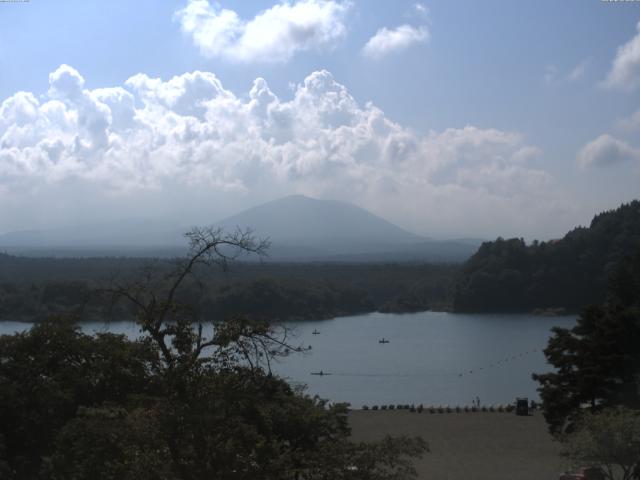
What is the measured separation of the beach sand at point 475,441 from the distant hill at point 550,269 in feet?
90.1

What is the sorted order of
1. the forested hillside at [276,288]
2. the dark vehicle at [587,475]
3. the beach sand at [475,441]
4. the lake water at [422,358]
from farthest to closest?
the forested hillside at [276,288]
the lake water at [422,358]
the beach sand at [475,441]
the dark vehicle at [587,475]

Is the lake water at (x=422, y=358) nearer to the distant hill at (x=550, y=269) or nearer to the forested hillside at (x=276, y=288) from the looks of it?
the forested hillside at (x=276, y=288)

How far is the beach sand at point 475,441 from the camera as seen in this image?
9789mm

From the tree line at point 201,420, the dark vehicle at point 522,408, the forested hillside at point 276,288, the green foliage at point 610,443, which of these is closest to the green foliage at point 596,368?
the green foliage at point 610,443

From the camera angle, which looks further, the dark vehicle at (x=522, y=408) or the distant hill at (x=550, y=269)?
the distant hill at (x=550, y=269)

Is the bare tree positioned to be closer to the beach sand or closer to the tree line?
the tree line

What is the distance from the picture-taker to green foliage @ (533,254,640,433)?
9.82 meters

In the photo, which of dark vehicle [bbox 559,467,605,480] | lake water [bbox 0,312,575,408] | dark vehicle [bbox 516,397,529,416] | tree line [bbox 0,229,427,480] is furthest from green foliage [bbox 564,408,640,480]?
lake water [bbox 0,312,575,408]

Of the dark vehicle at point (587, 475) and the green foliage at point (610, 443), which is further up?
the green foliage at point (610, 443)

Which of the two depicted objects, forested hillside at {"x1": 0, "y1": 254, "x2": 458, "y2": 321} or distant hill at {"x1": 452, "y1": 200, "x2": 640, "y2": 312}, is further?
distant hill at {"x1": 452, "y1": 200, "x2": 640, "y2": 312}

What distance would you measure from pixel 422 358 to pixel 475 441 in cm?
1670

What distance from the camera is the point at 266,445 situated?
360 centimetres

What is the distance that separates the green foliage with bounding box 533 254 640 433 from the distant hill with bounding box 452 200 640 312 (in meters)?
30.6

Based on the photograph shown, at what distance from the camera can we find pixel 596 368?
32.3 ft
